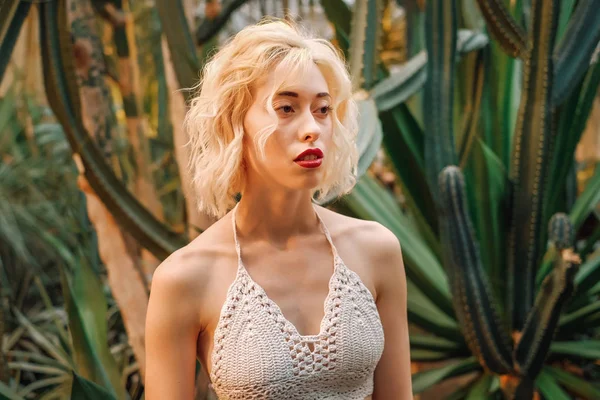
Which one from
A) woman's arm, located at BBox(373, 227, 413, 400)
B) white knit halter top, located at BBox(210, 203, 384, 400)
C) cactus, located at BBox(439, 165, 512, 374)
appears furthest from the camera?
cactus, located at BBox(439, 165, 512, 374)

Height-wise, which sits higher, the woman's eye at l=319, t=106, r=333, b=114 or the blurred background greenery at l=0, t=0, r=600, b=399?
the woman's eye at l=319, t=106, r=333, b=114

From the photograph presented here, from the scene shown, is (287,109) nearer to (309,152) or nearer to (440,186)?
(309,152)

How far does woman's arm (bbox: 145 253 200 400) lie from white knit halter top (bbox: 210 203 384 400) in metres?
0.04

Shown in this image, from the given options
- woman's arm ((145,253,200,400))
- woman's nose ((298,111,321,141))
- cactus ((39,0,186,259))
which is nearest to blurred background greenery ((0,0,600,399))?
cactus ((39,0,186,259))

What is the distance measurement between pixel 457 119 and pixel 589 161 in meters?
1.48

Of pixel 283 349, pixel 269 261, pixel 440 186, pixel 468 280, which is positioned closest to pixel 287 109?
pixel 269 261

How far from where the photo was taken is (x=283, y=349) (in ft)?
3.27

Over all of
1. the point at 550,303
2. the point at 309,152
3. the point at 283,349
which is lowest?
the point at 550,303

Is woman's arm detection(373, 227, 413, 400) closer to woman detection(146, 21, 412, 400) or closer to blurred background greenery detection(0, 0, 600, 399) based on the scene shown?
woman detection(146, 21, 412, 400)

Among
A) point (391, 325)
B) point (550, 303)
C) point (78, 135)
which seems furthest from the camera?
point (78, 135)

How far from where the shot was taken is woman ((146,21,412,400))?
1011 millimetres

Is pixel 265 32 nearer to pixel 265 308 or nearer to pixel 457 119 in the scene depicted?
pixel 265 308

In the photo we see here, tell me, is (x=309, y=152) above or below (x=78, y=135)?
above

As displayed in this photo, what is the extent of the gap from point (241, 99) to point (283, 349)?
34 centimetres
